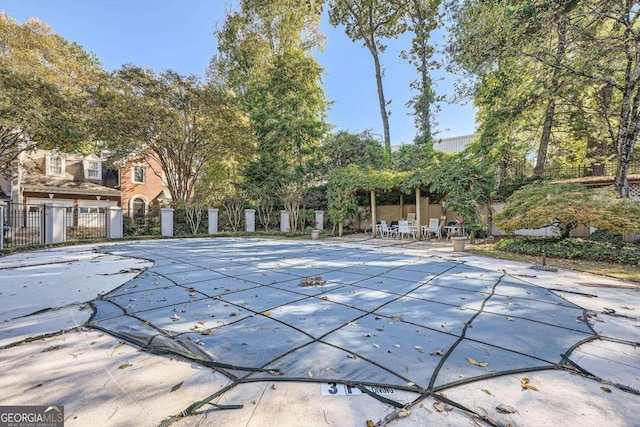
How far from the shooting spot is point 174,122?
43.5ft

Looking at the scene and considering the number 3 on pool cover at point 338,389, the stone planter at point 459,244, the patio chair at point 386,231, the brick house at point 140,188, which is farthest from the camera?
the brick house at point 140,188

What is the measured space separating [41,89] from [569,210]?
16.0 m

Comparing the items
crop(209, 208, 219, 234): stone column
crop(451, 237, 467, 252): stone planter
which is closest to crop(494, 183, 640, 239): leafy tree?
crop(451, 237, 467, 252): stone planter

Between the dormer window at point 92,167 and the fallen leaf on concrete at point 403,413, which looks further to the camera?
the dormer window at point 92,167

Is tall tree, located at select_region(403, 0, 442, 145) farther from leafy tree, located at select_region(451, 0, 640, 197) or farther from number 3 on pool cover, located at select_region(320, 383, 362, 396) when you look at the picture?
number 3 on pool cover, located at select_region(320, 383, 362, 396)

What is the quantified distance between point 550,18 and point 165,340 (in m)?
9.45

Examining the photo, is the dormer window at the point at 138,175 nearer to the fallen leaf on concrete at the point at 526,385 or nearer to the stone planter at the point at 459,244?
the stone planter at the point at 459,244

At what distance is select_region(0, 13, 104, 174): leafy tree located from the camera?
8.33 meters

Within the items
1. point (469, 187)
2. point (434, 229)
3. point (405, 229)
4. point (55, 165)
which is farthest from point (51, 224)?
point (469, 187)

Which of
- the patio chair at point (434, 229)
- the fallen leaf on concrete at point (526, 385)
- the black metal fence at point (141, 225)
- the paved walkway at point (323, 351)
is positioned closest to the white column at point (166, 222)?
the black metal fence at point (141, 225)

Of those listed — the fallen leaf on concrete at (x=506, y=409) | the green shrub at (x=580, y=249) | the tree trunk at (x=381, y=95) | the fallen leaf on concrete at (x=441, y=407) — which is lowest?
the fallen leaf on concrete at (x=506, y=409)

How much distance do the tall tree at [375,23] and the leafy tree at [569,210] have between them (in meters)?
8.62

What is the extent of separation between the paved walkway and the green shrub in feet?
9.07

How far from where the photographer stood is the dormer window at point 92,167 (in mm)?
18612
